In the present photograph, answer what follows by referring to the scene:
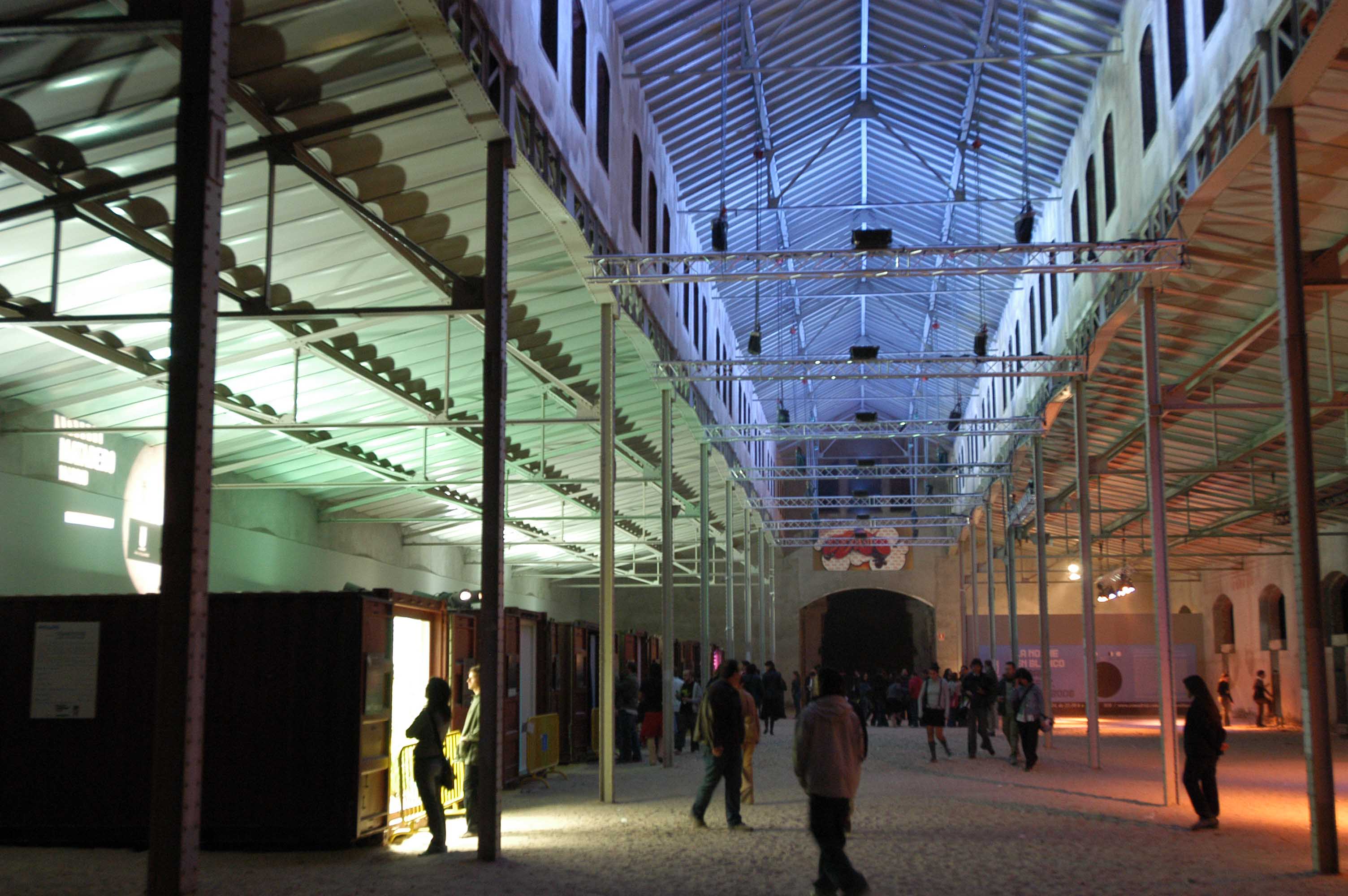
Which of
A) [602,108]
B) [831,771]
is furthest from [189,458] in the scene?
[602,108]

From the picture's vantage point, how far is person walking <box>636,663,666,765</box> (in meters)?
22.3

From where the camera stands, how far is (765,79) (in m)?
22.1

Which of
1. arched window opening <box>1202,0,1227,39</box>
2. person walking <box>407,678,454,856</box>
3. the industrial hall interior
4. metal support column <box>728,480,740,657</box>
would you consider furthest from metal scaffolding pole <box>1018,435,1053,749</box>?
person walking <box>407,678,454,856</box>

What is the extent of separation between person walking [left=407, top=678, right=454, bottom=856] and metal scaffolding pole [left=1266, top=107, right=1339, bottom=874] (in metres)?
7.35

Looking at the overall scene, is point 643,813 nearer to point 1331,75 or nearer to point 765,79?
point 1331,75

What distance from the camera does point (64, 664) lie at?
1247 centimetres

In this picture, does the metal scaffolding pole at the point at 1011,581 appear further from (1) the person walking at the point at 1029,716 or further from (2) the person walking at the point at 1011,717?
(1) the person walking at the point at 1029,716

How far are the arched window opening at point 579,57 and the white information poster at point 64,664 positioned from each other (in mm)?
7950

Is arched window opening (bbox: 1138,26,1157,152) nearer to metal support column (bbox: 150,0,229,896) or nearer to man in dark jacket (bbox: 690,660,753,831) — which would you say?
man in dark jacket (bbox: 690,660,753,831)

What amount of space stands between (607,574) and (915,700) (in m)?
20.8

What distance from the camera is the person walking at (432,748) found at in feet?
37.4

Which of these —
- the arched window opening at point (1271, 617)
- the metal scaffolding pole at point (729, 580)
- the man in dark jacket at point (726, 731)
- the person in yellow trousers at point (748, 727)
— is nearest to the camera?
the man in dark jacket at point (726, 731)

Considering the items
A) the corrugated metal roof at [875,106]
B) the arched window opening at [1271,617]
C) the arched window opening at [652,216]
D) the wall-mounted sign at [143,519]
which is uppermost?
the corrugated metal roof at [875,106]

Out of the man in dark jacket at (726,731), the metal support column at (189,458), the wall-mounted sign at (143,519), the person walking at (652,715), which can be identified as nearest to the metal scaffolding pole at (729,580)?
the person walking at (652,715)
